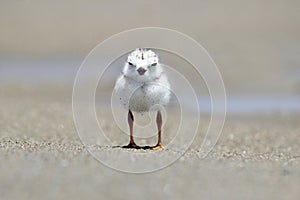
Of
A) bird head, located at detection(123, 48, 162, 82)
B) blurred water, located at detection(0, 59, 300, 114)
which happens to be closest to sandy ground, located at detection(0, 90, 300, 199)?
bird head, located at detection(123, 48, 162, 82)

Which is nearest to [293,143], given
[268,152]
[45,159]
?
[268,152]

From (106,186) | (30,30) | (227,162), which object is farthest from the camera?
(30,30)

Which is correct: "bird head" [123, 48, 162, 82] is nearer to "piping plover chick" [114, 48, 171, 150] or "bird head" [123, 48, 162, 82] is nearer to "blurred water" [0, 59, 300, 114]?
"piping plover chick" [114, 48, 171, 150]

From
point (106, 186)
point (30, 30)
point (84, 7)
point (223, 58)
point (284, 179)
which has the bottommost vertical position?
point (106, 186)

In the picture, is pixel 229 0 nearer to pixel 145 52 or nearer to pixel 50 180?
pixel 145 52

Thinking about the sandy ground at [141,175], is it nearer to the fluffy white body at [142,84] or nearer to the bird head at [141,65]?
the fluffy white body at [142,84]

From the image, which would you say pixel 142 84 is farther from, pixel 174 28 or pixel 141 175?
pixel 174 28

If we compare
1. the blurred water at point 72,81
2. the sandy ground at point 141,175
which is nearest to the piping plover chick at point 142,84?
the sandy ground at point 141,175
